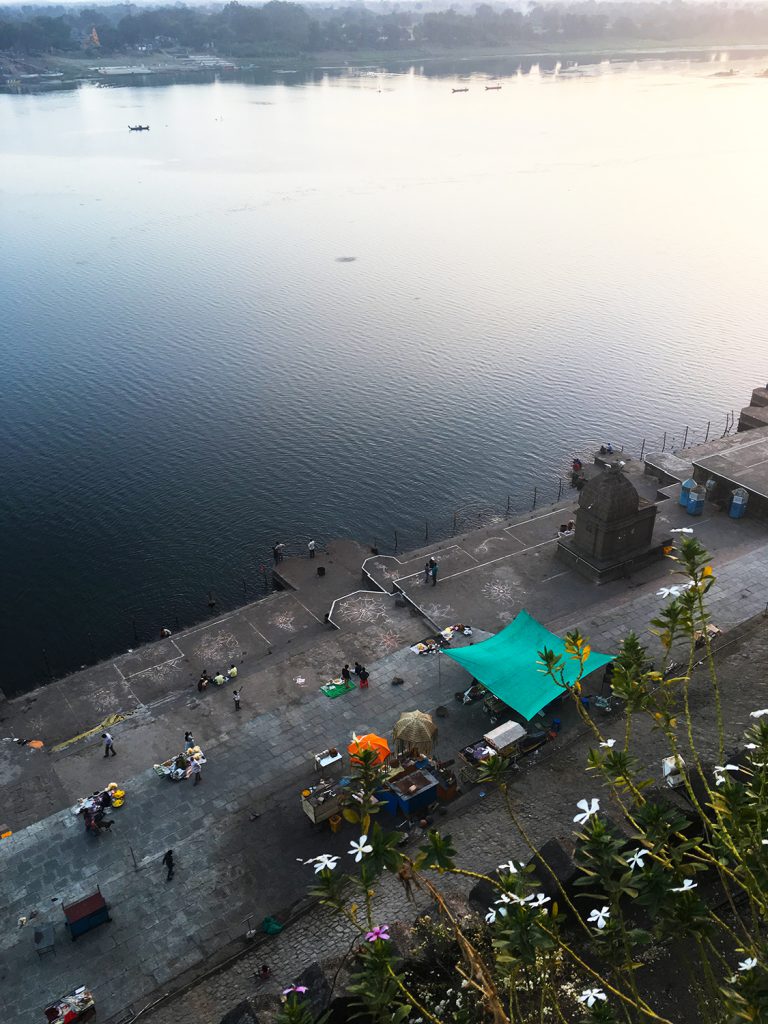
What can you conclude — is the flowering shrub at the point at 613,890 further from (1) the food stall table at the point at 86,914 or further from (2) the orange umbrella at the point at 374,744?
(1) the food stall table at the point at 86,914

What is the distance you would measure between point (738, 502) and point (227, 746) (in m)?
36.8

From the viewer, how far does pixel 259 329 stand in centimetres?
9894

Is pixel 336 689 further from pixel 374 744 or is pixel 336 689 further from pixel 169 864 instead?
pixel 169 864

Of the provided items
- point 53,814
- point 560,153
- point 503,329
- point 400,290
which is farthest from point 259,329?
point 560,153

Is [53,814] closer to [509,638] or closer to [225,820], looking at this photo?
[225,820]

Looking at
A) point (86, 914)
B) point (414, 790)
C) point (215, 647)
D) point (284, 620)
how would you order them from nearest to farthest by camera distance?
point (86, 914), point (414, 790), point (215, 647), point (284, 620)

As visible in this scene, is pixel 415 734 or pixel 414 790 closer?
pixel 414 790

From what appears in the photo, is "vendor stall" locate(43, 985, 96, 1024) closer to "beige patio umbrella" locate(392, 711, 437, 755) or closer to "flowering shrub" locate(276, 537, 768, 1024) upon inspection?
"flowering shrub" locate(276, 537, 768, 1024)

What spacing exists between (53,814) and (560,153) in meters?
183

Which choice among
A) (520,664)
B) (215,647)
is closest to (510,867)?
(520,664)

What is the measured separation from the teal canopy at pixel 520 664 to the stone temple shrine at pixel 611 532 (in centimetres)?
991

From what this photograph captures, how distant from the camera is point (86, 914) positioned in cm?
2877

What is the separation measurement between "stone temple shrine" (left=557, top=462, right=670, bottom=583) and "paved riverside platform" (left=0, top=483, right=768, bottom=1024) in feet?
3.79

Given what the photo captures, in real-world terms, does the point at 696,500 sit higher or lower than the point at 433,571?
higher
